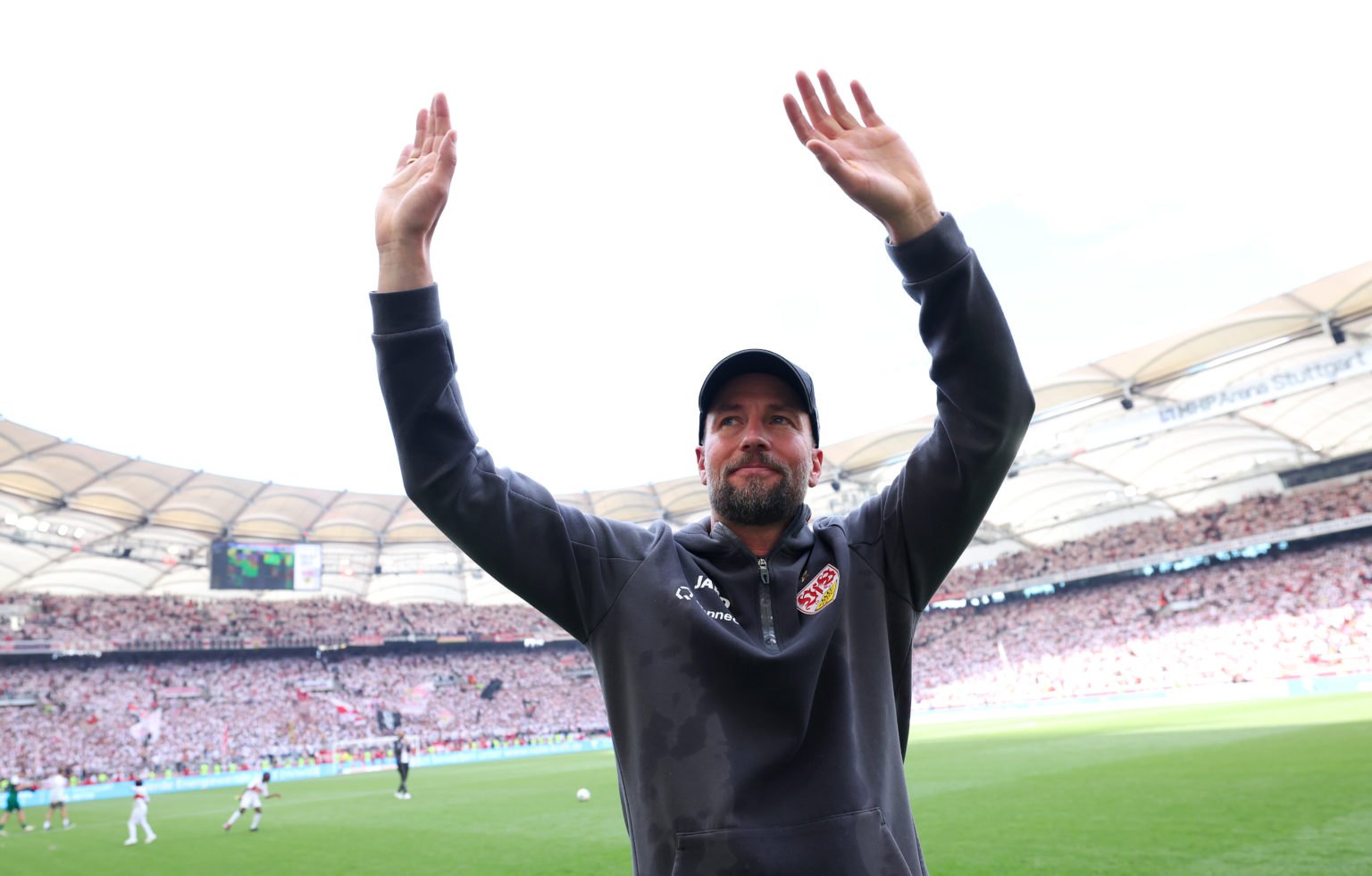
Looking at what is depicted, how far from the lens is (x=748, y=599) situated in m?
Result: 2.04

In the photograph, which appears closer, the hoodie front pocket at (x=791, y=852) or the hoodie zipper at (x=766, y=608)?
the hoodie front pocket at (x=791, y=852)

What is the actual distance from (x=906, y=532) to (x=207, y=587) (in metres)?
49.1

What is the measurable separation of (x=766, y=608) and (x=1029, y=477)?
1571 inches

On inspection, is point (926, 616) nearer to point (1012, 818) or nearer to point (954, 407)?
point (1012, 818)

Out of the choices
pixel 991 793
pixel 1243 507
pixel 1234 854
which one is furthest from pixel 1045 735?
pixel 1243 507

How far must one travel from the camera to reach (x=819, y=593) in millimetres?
2041

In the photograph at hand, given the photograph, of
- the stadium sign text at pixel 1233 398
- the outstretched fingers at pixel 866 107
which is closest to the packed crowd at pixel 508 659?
the stadium sign text at pixel 1233 398

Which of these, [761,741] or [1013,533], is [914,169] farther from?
[1013,533]

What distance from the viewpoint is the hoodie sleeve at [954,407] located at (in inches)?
75.2

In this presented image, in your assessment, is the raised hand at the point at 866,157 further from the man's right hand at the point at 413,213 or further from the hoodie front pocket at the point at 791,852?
the hoodie front pocket at the point at 791,852

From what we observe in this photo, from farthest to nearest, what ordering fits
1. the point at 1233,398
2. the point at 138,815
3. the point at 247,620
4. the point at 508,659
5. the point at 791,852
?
1. the point at 508,659
2. the point at 247,620
3. the point at 1233,398
4. the point at 138,815
5. the point at 791,852

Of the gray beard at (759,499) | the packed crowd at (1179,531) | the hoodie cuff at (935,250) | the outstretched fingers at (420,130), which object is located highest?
the outstretched fingers at (420,130)

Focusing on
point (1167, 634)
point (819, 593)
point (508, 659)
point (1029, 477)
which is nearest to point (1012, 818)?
point (819, 593)

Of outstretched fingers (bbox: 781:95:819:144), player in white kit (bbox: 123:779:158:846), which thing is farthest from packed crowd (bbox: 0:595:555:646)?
outstretched fingers (bbox: 781:95:819:144)
